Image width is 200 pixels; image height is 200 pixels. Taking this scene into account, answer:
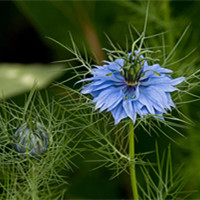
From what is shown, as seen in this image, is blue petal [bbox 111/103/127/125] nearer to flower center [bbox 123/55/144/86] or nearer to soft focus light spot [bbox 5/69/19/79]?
flower center [bbox 123/55/144/86]

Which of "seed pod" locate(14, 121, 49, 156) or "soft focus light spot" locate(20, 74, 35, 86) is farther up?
"soft focus light spot" locate(20, 74, 35, 86)

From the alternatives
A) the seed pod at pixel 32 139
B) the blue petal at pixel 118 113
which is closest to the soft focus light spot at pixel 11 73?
the seed pod at pixel 32 139

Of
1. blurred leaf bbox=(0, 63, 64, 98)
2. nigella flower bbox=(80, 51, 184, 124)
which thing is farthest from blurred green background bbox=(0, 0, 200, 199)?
nigella flower bbox=(80, 51, 184, 124)

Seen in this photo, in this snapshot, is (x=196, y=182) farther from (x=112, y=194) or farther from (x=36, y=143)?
(x=36, y=143)

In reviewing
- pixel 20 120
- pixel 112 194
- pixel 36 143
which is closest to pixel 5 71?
pixel 112 194

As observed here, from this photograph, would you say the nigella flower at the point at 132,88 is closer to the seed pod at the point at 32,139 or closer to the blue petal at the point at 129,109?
the blue petal at the point at 129,109

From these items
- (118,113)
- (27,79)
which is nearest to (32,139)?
(118,113)
